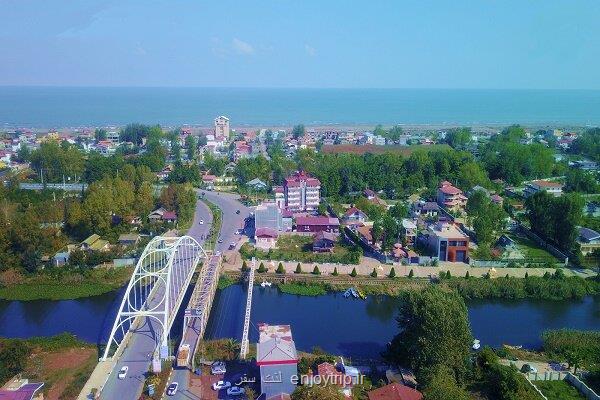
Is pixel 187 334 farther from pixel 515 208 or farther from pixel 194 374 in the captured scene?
pixel 515 208

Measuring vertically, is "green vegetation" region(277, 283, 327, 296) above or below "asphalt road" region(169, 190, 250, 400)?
below

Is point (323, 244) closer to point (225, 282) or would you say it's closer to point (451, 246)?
point (225, 282)

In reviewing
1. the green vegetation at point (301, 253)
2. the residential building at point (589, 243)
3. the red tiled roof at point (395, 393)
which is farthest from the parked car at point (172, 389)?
the residential building at point (589, 243)

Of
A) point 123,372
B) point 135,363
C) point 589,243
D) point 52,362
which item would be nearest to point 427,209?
point 589,243

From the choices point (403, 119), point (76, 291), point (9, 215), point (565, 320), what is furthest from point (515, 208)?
point (403, 119)

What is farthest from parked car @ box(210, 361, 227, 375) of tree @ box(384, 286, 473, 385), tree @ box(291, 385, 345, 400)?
tree @ box(384, 286, 473, 385)

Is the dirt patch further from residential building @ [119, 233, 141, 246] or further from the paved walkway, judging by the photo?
residential building @ [119, 233, 141, 246]
